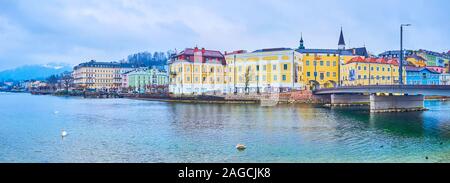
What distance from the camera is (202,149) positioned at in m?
10.8

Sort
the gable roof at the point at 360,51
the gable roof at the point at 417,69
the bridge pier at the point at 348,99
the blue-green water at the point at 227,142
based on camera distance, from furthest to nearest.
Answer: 1. the gable roof at the point at 360,51
2. the gable roof at the point at 417,69
3. the bridge pier at the point at 348,99
4. the blue-green water at the point at 227,142

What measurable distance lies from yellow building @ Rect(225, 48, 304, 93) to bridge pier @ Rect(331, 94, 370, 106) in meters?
6.78

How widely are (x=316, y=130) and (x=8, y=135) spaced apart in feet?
37.3

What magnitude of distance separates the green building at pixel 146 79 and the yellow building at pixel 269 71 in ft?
73.0

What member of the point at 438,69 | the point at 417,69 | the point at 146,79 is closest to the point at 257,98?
the point at 417,69

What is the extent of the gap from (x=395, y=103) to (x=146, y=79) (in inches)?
1761

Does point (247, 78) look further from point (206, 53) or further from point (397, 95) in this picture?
point (397, 95)

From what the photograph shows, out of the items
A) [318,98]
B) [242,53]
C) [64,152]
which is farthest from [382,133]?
[242,53]

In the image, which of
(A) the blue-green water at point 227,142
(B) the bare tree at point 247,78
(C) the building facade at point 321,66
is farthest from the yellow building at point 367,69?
(A) the blue-green water at point 227,142

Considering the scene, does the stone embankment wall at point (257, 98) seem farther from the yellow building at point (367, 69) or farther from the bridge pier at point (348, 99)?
the yellow building at point (367, 69)

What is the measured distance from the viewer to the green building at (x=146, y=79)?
197ft

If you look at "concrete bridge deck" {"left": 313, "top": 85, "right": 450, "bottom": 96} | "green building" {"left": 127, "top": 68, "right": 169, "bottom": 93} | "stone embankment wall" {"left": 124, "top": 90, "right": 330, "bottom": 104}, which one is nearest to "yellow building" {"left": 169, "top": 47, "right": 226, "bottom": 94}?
"stone embankment wall" {"left": 124, "top": 90, "right": 330, "bottom": 104}

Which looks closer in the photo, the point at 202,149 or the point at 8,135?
the point at 202,149
